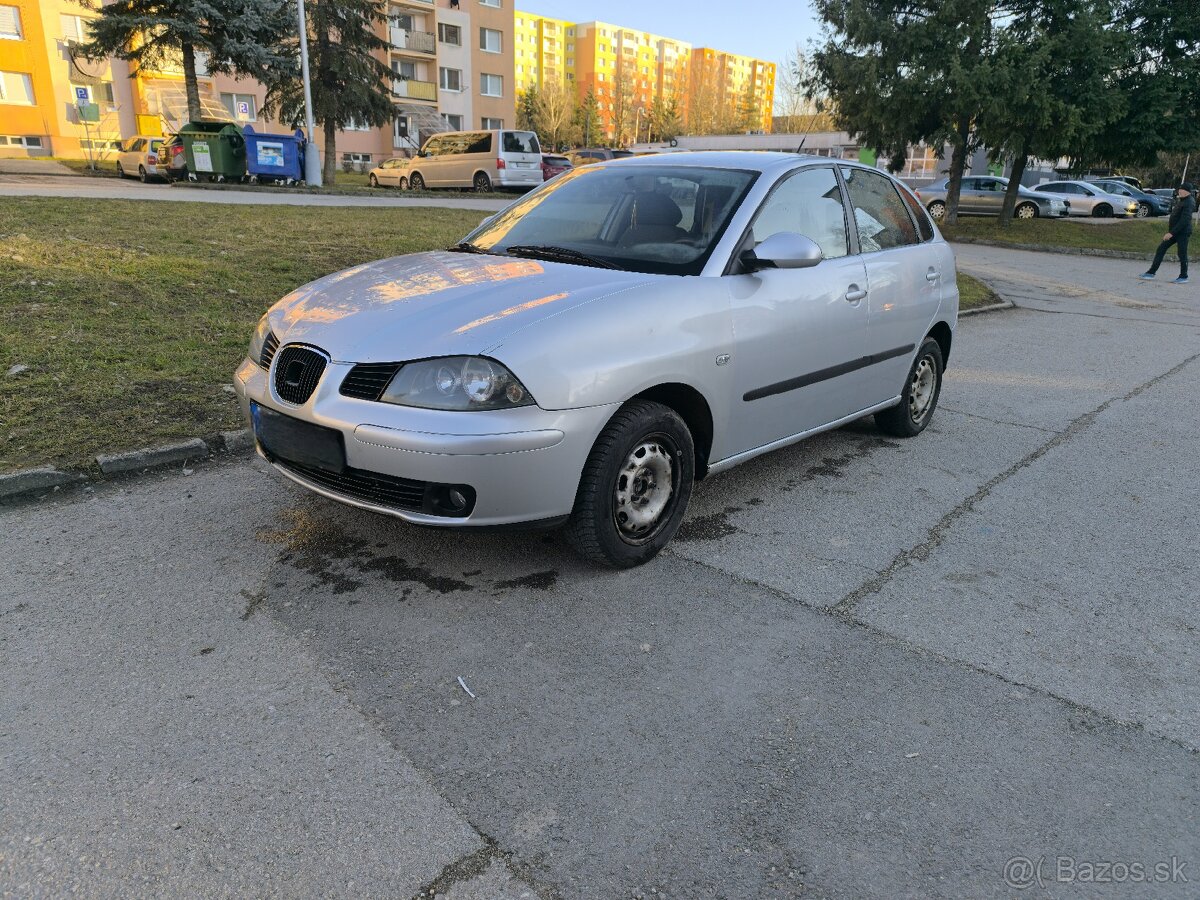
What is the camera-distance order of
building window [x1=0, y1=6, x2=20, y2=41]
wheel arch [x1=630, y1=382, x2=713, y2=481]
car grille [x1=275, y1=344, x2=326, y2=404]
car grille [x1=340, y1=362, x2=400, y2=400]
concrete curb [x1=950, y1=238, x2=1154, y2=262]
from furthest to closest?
1. building window [x1=0, y1=6, x2=20, y2=41]
2. concrete curb [x1=950, y1=238, x2=1154, y2=262]
3. wheel arch [x1=630, y1=382, x2=713, y2=481]
4. car grille [x1=275, y1=344, x2=326, y2=404]
5. car grille [x1=340, y1=362, x2=400, y2=400]

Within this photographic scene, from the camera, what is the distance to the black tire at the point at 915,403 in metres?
5.52

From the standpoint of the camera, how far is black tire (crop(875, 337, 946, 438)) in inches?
217

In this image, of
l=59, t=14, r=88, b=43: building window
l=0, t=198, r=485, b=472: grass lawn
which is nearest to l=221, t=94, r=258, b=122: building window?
l=59, t=14, r=88, b=43: building window

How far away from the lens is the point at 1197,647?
10.5ft

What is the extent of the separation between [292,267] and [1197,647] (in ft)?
27.8

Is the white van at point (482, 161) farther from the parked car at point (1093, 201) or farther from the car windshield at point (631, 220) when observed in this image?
the car windshield at point (631, 220)

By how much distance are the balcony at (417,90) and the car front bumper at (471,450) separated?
163ft

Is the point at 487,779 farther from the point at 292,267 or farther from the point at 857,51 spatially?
the point at 857,51

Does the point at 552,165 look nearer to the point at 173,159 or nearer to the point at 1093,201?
the point at 173,159

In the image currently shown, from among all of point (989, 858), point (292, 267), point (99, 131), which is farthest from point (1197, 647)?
point (99, 131)

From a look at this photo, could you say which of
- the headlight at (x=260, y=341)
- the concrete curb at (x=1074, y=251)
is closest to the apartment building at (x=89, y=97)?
the concrete curb at (x=1074, y=251)

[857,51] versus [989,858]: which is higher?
[857,51]

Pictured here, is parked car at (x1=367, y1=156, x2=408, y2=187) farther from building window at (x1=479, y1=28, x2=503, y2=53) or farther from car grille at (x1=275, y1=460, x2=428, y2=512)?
car grille at (x1=275, y1=460, x2=428, y2=512)

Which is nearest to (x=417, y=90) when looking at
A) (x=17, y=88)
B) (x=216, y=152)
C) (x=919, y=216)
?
(x=17, y=88)
